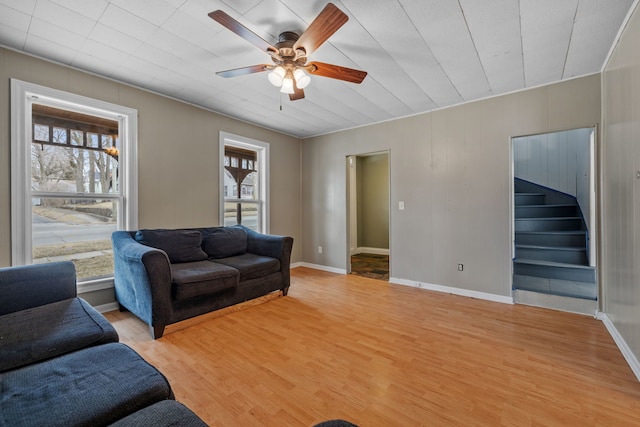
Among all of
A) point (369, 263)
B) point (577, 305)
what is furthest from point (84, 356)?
point (369, 263)

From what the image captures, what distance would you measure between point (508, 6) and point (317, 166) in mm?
3551

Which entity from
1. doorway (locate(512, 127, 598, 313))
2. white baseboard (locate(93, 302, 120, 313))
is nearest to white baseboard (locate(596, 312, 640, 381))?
doorway (locate(512, 127, 598, 313))

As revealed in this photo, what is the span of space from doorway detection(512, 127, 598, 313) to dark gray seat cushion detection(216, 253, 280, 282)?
287cm

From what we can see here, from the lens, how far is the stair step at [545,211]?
13.6ft

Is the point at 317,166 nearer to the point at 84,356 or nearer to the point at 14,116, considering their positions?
the point at 14,116

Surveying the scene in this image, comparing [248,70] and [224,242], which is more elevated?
[248,70]

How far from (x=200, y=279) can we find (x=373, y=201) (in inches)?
186

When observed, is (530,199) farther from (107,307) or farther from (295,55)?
(107,307)

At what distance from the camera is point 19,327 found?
4.75 ft

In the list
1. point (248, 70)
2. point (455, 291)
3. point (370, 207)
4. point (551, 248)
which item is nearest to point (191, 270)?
point (248, 70)

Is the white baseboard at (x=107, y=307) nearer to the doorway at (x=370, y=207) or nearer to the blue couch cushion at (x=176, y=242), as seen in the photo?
the blue couch cushion at (x=176, y=242)

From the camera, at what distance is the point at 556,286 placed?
3209 millimetres

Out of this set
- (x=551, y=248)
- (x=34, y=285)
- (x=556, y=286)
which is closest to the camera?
(x=34, y=285)

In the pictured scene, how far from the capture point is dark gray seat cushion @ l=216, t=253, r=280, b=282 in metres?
3.03
